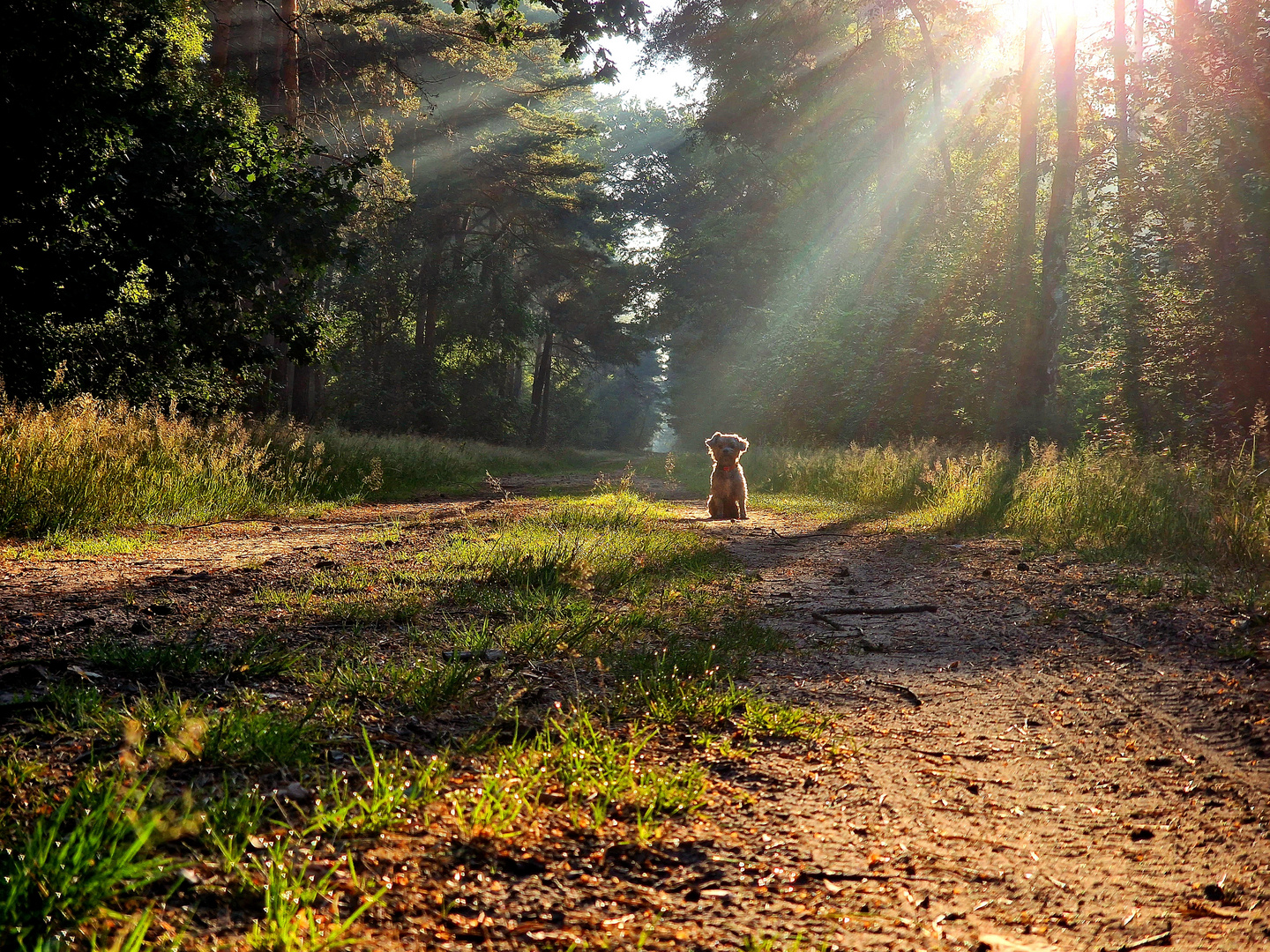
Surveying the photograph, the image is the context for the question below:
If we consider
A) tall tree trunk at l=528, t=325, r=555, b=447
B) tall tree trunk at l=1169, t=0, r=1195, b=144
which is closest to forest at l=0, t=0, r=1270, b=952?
tall tree trunk at l=1169, t=0, r=1195, b=144

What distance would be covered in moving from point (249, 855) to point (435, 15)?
761 inches

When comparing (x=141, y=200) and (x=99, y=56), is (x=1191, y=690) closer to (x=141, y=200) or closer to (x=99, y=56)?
(x=141, y=200)

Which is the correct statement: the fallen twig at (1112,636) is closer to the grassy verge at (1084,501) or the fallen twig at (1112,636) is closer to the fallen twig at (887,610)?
the fallen twig at (887,610)

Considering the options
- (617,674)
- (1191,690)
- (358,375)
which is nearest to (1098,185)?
(1191,690)

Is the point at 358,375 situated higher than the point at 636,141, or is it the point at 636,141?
the point at 636,141

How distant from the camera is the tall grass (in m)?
7.63

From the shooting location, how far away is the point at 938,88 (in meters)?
26.6

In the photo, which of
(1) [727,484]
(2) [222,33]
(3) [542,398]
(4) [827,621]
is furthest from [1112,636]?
(3) [542,398]

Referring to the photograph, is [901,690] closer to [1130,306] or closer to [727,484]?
[727,484]

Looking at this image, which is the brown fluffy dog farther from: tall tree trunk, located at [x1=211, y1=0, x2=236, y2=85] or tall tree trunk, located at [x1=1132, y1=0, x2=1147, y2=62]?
tall tree trunk, located at [x1=1132, y1=0, x2=1147, y2=62]

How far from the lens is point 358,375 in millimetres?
33812

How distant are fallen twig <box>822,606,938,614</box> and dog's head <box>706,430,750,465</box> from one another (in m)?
6.46

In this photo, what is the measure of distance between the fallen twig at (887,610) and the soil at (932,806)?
0.23ft

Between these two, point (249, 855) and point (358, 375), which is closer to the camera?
point (249, 855)
